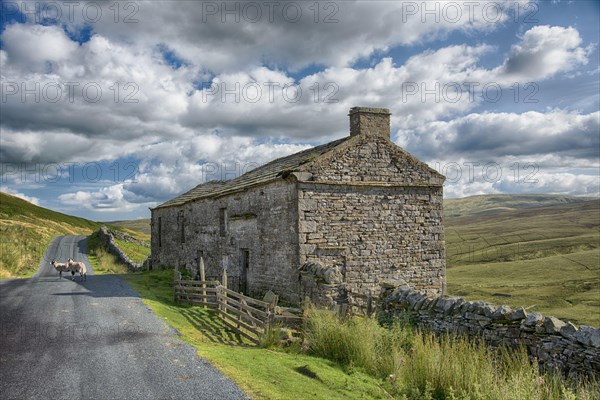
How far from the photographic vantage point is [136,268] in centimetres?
2889

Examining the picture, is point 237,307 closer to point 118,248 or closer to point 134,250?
point 118,248

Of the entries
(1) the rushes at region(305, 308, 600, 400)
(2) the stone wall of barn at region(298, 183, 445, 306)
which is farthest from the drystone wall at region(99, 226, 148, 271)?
(1) the rushes at region(305, 308, 600, 400)

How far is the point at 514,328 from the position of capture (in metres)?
8.42

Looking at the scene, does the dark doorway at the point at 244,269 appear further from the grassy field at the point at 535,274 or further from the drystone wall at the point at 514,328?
the grassy field at the point at 535,274

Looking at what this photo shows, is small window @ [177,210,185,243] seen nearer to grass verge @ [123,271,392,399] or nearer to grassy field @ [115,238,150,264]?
grassy field @ [115,238,150,264]

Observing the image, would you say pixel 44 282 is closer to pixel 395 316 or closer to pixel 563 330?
pixel 395 316

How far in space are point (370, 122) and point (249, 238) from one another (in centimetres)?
674

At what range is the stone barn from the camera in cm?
1405

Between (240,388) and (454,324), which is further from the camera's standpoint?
(454,324)

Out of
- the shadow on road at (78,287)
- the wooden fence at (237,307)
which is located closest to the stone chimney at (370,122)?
the wooden fence at (237,307)

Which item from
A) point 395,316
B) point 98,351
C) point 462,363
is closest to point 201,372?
point 98,351

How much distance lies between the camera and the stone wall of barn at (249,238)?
14.5 metres

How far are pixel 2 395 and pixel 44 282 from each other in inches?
554

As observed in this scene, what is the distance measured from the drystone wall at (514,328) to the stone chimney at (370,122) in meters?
6.26
